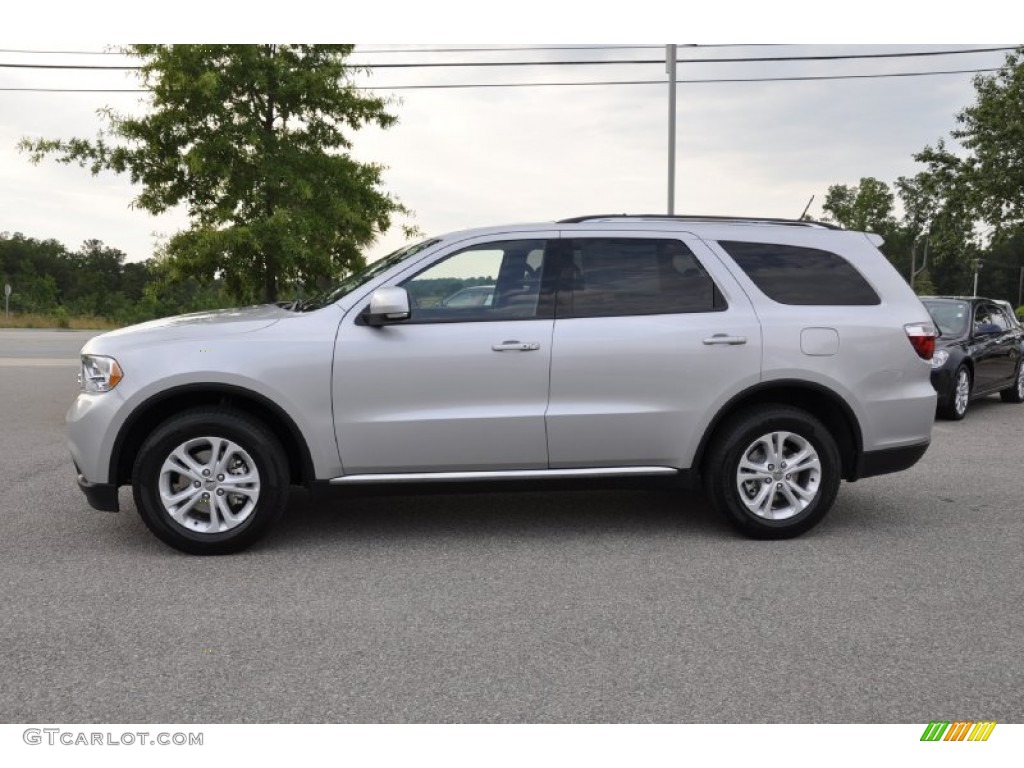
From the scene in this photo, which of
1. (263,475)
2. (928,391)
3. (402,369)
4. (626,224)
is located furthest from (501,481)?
(928,391)

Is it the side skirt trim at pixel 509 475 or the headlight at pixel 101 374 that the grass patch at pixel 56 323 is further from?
the side skirt trim at pixel 509 475

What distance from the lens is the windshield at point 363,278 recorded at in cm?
589

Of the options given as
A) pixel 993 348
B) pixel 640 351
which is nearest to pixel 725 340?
pixel 640 351

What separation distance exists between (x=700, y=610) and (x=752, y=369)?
1.73 m

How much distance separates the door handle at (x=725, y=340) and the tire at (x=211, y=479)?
2528mm

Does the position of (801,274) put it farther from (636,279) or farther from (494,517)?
(494,517)

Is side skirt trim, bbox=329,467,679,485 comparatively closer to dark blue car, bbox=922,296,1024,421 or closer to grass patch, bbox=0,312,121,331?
dark blue car, bbox=922,296,1024,421

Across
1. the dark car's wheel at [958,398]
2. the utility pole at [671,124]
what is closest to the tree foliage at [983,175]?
the utility pole at [671,124]

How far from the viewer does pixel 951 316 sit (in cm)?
1291

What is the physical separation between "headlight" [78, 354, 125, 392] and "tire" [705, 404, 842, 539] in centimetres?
341

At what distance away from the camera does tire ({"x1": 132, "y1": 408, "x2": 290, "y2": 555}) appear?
5.46m

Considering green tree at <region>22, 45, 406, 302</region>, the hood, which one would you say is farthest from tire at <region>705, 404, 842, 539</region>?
green tree at <region>22, 45, 406, 302</region>

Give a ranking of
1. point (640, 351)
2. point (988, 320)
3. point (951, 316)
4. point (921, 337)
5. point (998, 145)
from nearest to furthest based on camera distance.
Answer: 1. point (640, 351)
2. point (921, 337)
3. point (951, 316)
4. point (988, 320)
5. point (998, 145)
